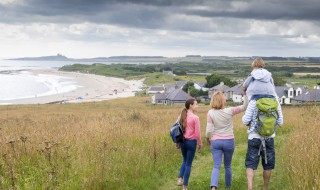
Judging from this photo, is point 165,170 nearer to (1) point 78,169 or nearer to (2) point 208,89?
(1) point 78,169

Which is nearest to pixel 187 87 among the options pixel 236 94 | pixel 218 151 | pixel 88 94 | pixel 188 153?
pixel 236 94

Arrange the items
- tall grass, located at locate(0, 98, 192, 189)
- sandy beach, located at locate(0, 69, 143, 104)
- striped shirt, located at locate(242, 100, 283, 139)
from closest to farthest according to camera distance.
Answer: striped shirt, located at locate(242, 100, 283, 139) < tall grass, located at locate(0, 98, 192, 189) < sandy beach, located at locate(0, 69, 143, 104)

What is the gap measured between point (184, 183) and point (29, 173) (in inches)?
119

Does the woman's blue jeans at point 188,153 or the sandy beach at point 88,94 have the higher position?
the woman's blue jeans at point 188,153

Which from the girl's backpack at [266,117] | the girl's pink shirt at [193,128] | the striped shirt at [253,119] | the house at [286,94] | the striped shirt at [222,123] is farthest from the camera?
the house at [286,94]


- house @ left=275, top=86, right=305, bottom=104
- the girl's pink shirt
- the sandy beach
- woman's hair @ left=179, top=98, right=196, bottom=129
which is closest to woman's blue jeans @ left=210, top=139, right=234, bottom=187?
the girl's pink shirt

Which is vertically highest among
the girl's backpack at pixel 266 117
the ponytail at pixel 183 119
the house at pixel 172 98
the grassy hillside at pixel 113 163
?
the girl's backpack at pixel 266 117

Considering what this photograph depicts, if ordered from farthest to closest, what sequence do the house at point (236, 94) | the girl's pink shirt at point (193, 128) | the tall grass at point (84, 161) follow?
the house at point (236, 94)
the girl's pink shirt at point (193, 128)
the tall grass at point (84, 161)

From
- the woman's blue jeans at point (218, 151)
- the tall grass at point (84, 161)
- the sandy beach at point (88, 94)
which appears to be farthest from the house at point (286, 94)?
the woman's blue jeans at point (218, 151)

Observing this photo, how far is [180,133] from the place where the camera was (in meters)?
7.59

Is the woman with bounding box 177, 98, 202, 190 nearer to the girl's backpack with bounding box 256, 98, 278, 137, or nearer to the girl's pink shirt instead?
the girl's pink shirt

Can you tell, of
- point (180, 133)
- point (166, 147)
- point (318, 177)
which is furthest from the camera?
point (166, 147)

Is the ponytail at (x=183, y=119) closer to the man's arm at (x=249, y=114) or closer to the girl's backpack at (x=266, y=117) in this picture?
the man's arm at (x=249, y=114)

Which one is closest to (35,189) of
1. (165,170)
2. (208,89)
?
Result: (165,170)
